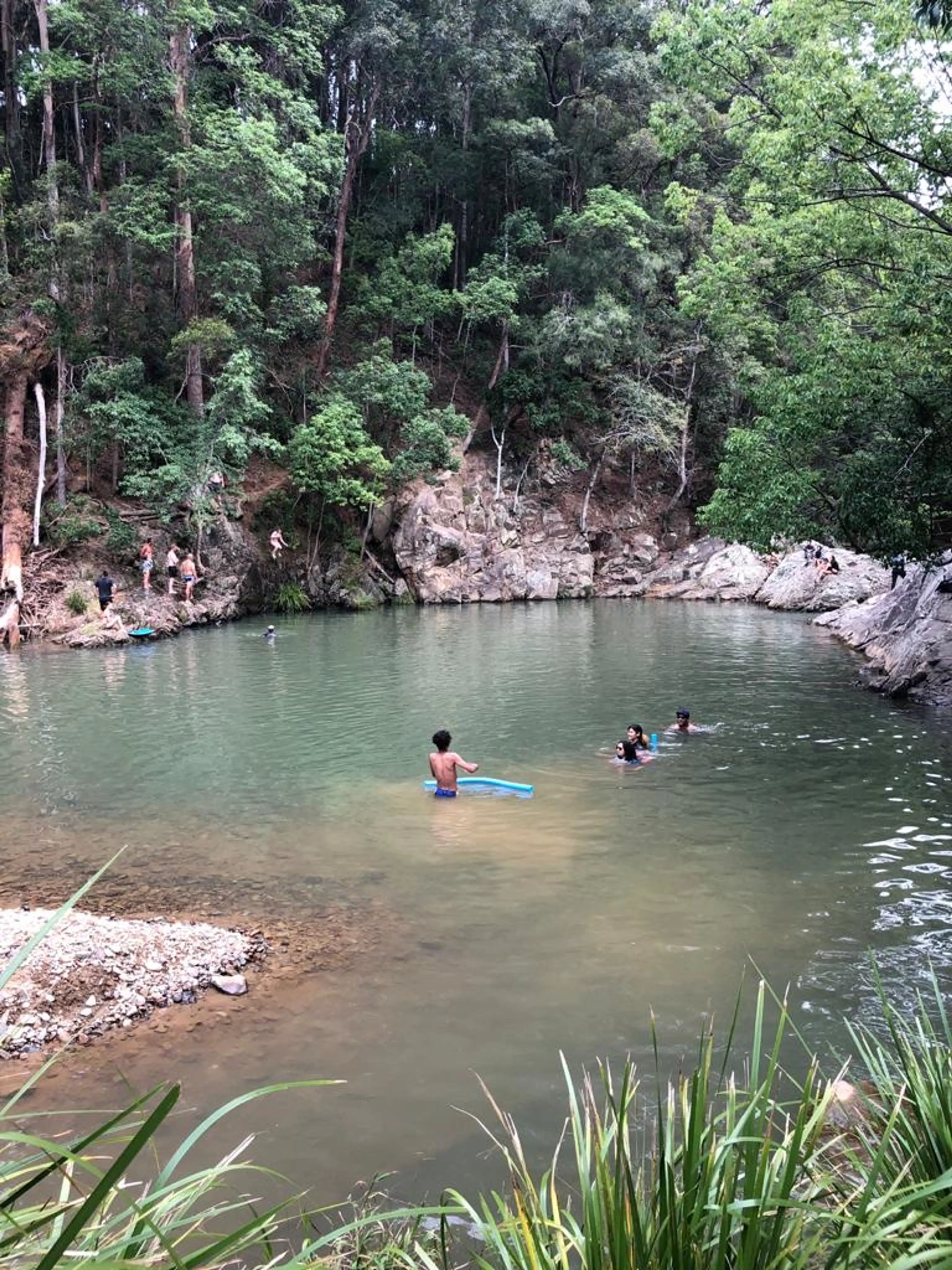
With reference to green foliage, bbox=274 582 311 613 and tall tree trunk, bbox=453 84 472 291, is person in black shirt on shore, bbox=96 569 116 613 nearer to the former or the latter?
green foliage, bbox=274 582 311 613

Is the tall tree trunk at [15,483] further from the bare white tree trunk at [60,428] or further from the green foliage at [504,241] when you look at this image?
the green foliage at [504,241]

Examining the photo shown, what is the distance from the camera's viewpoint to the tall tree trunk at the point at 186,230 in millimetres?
24406

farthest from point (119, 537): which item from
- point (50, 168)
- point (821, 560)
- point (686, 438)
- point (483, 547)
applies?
point (686, 438)

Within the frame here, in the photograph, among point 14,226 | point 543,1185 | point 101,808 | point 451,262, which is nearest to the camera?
point 543,1185

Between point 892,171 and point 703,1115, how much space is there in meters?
11.9

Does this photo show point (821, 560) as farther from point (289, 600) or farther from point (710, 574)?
point (289, 600)

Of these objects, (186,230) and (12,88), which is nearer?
(186,230)

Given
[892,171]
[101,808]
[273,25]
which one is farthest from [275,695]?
[273,25]

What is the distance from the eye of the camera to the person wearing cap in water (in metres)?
11.8

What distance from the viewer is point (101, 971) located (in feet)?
17.0

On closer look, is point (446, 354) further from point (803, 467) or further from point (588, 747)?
Result: point (588, 747)

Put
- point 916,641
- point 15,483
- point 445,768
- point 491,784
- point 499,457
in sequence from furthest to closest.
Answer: point 499,457 → point 15,483 → point 916,641 → point 491,784 → point 445,768

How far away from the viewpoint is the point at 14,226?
2366 cm

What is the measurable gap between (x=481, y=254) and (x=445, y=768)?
3357 cm
